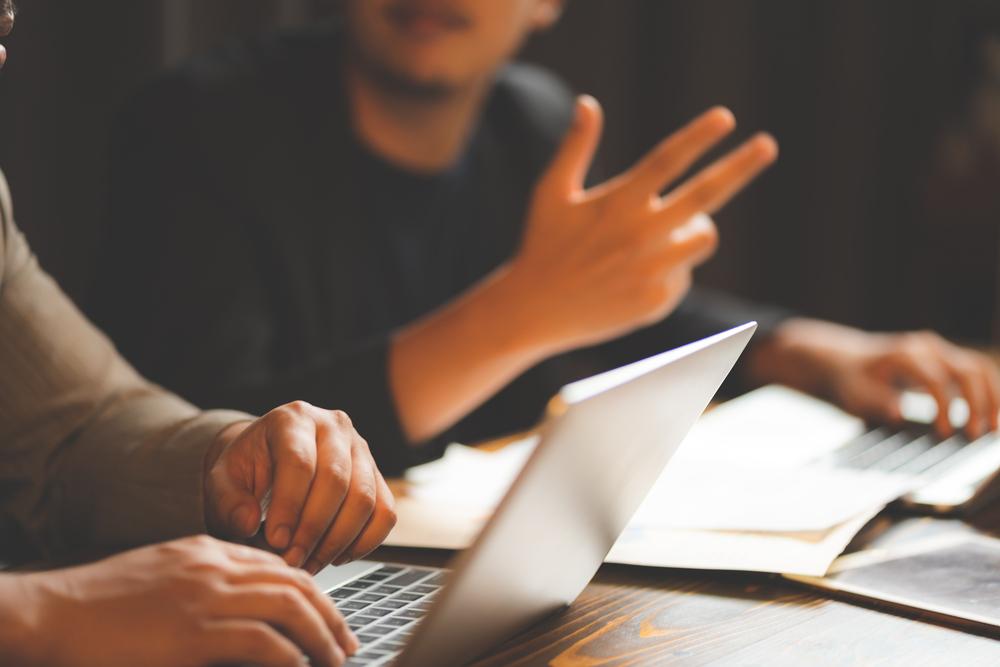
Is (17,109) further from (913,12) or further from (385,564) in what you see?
(913,12)

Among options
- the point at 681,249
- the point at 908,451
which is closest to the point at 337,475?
the point at 681,249

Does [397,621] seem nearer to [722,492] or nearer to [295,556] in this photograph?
[295,556]

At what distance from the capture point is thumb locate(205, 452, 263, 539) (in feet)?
1.80

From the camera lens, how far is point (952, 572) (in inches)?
25.6

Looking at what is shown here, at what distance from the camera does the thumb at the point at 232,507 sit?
547 mm

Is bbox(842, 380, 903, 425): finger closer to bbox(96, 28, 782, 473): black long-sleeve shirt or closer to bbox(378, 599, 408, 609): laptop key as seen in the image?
bbox(96, 28, 782, 473): black long-sleeve shirt

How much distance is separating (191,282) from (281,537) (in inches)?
25.7

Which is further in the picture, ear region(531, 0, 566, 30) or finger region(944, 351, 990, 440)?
ear region(531, 0, 566, 30)

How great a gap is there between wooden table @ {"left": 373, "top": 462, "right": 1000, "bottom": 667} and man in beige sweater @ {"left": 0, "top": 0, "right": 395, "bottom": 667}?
0.10 meters

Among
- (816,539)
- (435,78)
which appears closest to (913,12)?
(435,78)

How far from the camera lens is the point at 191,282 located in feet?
3.67

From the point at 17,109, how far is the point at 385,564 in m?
1.13

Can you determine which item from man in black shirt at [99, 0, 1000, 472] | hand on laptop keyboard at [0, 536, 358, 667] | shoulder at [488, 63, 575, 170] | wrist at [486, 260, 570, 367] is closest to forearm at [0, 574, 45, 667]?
hand on laptop keyboard at [0, 536, 358, 667]

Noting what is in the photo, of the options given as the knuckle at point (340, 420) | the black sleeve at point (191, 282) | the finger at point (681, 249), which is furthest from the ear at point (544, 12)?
the knuckle at point (340, 420)
